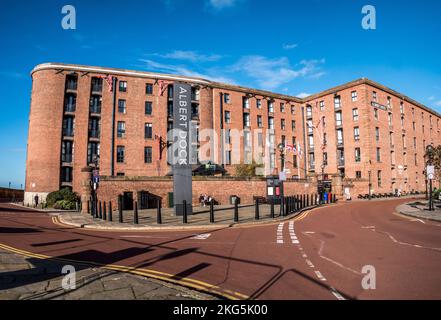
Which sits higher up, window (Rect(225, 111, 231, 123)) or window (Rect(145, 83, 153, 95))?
window (Rect(145, 83, 153, 95))

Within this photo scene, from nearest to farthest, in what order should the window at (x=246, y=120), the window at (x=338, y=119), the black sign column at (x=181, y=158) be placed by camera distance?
the black sign column at (x=181, y=158), the window at (x=338, y=119), the window at (x=246, y=120)

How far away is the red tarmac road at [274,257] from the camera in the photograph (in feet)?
16.4

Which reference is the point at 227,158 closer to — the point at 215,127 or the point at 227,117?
the point at 215,127

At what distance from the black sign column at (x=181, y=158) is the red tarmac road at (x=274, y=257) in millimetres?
5747

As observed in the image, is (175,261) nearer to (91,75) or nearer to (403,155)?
(91,75)

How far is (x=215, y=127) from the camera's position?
41875mm

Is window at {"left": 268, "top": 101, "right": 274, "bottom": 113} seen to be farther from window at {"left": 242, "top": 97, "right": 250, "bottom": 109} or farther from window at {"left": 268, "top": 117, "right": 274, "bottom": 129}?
window at {"left": 242, "top": 97, "right": 250, "bottom": 109}

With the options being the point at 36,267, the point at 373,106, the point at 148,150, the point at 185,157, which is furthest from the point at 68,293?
the point at 373,106

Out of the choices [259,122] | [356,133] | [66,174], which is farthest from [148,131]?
[356,133]

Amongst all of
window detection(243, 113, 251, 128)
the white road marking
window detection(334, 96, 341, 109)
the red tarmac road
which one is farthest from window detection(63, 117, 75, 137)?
window detection(334, 96, 341, 109)

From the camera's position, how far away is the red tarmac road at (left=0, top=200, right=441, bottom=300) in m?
5.01

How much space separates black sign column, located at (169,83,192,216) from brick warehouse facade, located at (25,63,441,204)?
9130mm

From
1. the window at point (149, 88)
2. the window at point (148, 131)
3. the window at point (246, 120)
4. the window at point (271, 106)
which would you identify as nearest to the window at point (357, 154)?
the window at point (271, 106)

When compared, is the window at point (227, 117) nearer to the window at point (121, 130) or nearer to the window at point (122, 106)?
the window at point (122, 106)
